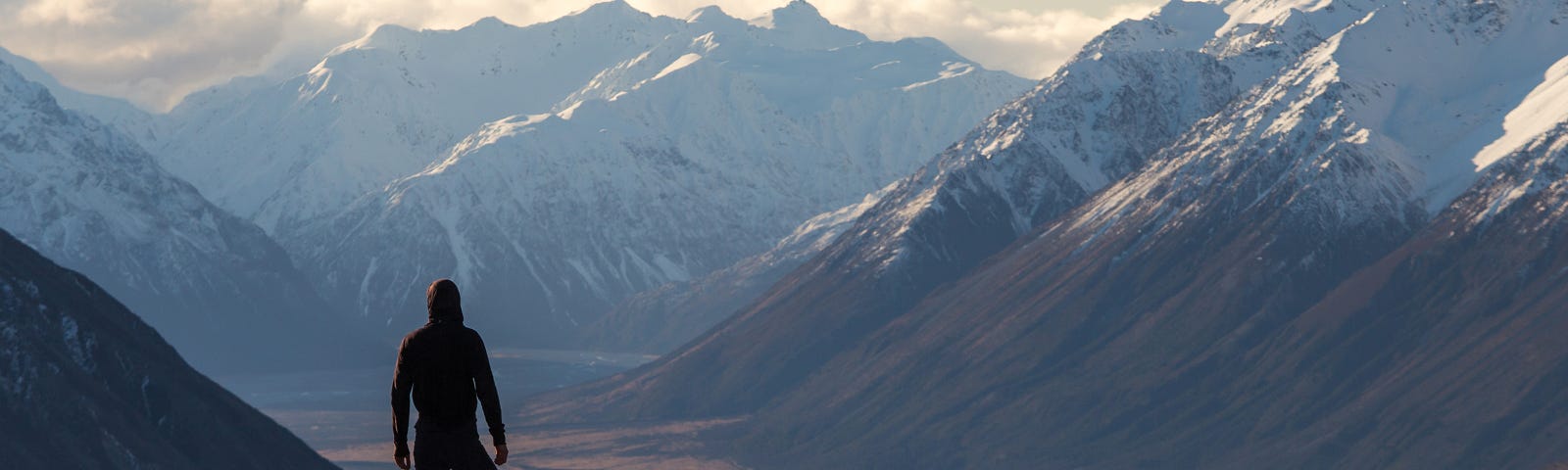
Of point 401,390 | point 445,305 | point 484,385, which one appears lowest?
point 484,385

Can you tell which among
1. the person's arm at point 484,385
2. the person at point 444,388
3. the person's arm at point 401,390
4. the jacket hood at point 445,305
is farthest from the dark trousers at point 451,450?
the jacket hood at point 445,305

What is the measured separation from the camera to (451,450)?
110 feet

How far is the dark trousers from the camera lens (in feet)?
109

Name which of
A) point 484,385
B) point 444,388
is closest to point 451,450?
point 444,388

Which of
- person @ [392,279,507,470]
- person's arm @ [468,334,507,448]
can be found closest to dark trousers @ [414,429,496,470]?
person @ [392,279,507,470]

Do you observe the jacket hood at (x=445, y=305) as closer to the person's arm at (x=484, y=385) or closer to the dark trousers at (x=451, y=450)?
the person's arm at (x=484, y=385)

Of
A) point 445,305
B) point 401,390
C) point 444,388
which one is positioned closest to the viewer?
point 401,390

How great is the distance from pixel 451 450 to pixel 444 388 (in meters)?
0.90

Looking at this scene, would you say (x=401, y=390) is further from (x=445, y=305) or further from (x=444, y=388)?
(x=445, y=305)

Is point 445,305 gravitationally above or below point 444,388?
above

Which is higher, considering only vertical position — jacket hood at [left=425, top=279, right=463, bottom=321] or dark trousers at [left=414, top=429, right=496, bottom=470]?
jacket hood at [left=425, top=279, right=463, bottom=321]

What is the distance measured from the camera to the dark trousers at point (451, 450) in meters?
33.3

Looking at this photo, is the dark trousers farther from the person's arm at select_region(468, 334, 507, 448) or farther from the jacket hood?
the jacket hood

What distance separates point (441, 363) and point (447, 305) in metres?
0.84
